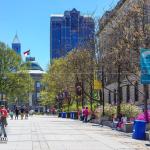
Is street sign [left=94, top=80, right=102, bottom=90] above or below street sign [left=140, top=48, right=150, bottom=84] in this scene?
above

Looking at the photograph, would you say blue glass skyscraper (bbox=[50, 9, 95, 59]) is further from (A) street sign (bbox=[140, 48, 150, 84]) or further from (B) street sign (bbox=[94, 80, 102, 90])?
(A) street sign (bbox=[140, 48, 150, 84])

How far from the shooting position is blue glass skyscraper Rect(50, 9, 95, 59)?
2346 inches

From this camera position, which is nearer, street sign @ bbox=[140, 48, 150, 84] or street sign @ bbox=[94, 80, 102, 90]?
street sign @ bbox=[140, 48, 150, 84]

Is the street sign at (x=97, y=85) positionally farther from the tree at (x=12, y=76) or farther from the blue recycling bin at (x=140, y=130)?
the tree at (x=12, y=76)

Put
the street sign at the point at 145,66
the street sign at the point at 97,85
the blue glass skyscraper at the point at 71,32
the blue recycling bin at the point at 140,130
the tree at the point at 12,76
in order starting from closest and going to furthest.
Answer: the street sign at the point at 145,66, the blue recycling bin at the point at 140,130, the street sign at the point at 97,85, the blue glass skyscraper at the point at 71,32, the tree at the point at 12,76

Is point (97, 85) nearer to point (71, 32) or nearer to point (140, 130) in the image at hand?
point (140, 130)

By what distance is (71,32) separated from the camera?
297 feet

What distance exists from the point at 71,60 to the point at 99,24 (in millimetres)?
13305

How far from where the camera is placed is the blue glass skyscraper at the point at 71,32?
59591 mm

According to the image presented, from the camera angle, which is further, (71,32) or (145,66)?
(71,32)

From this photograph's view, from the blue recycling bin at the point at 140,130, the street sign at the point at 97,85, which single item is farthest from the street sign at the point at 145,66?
the street sign at the point at 97,85

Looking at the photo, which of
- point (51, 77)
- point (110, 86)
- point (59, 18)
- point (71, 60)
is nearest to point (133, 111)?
point (71, 60)

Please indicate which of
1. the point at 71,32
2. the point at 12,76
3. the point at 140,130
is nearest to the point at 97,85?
the point at 140,130

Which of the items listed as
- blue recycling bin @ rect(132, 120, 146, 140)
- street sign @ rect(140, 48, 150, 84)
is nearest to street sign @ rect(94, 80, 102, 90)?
blue recycling bin @ rect(132, 120, 146, 140)
